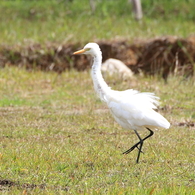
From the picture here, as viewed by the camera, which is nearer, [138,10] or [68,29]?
[68,29]

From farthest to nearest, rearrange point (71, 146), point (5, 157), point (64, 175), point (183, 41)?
1. point (183, 41)
2. point (71, 146)
3. point (5, 157)
4. point (64, 175)

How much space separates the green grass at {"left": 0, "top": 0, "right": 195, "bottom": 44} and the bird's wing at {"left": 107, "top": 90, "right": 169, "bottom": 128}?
9.60 meters

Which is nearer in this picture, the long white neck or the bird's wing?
the bird's wing

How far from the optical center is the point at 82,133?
766 centimetres

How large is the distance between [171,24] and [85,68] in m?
4.61

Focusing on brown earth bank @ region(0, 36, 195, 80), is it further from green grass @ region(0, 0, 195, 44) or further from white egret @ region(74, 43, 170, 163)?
white egret @ region(74, 43, 170, 163)

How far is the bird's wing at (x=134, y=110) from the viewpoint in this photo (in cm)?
579

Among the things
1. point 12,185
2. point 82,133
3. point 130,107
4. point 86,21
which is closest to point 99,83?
point 130,107

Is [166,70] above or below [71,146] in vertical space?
below

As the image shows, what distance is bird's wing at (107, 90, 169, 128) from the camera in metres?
5.79

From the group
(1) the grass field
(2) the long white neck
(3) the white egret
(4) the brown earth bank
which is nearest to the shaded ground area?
(1) the grass field

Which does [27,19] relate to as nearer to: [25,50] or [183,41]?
[25,50]

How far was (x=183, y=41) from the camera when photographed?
14945mm

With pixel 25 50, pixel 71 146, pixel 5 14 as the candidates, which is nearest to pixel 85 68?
pixel 25 50
